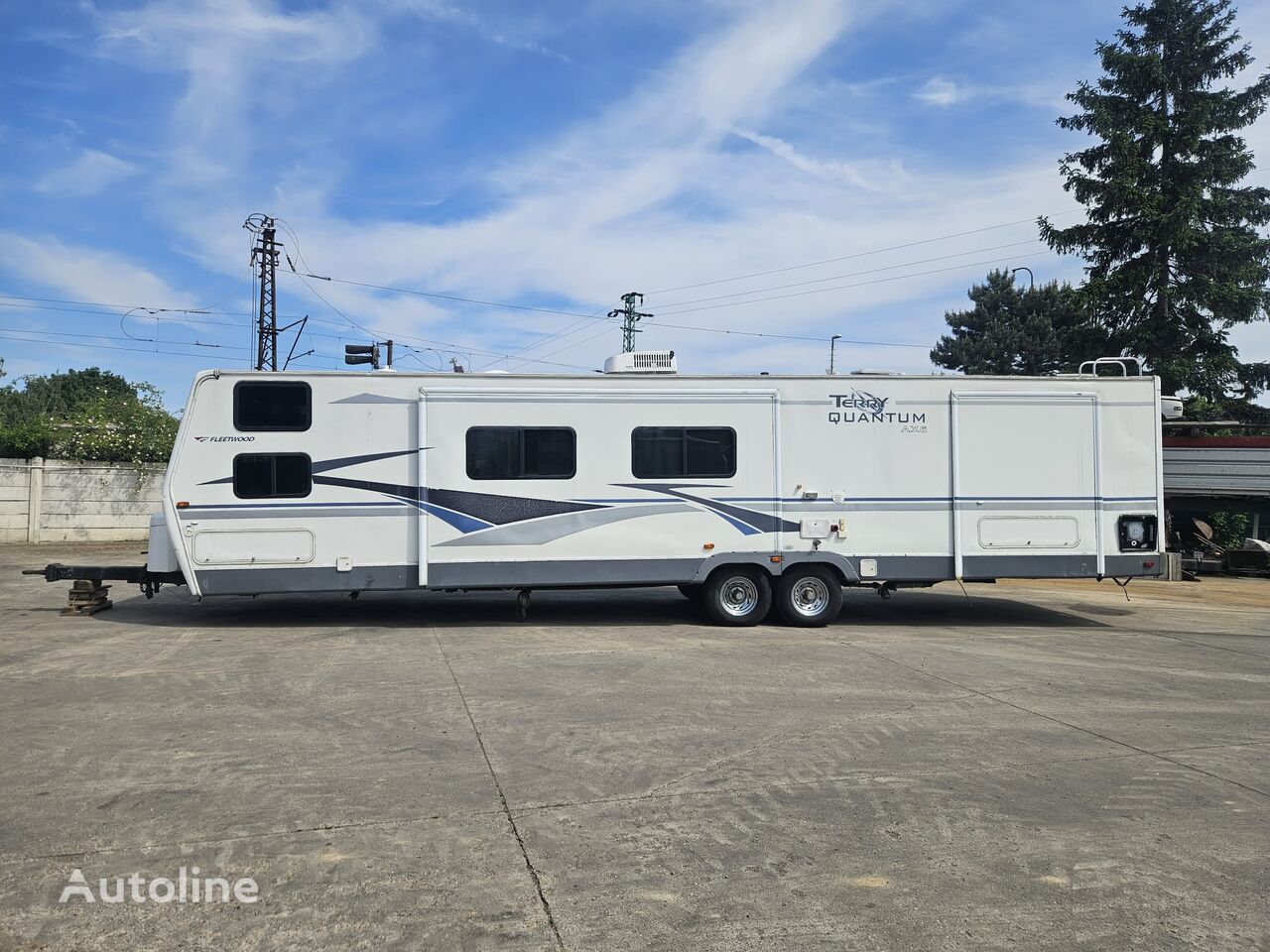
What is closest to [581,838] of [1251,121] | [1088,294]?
[1088,294]

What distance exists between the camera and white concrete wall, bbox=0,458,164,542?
21.2 m

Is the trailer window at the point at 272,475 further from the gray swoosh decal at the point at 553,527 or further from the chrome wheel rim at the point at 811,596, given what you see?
the chrome wheel rim at the point at 811,596

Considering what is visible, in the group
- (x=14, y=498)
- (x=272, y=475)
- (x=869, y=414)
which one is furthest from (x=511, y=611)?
(x=14, y=498)

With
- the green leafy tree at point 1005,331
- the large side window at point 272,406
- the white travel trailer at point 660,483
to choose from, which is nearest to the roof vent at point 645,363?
the white travel trailer at point 660,483

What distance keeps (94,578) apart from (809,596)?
30.3 ft

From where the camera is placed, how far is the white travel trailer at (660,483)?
10.7 meters

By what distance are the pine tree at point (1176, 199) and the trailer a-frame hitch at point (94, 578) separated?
74.8 ft

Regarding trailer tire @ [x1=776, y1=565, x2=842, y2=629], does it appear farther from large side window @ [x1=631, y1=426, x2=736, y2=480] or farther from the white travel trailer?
large side window @ [x1=631, y1=426, x2=736, y2=480]

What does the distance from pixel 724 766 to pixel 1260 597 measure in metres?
13.3

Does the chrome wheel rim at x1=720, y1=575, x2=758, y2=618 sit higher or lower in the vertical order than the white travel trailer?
lower

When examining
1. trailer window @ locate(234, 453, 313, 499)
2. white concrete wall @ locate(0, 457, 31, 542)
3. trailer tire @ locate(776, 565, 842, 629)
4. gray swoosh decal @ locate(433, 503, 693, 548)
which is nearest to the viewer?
trailer window @ locate(234, 453, 313, 499)

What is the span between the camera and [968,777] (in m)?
5.45

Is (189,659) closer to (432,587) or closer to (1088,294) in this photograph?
(432,587)

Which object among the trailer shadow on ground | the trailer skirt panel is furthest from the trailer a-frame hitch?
the trailer skirt panel
